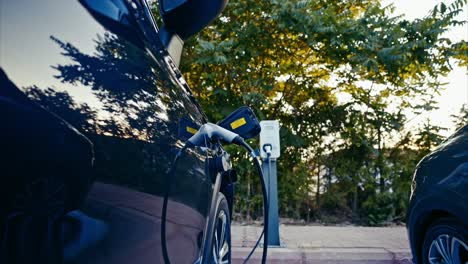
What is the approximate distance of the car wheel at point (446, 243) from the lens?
193cm

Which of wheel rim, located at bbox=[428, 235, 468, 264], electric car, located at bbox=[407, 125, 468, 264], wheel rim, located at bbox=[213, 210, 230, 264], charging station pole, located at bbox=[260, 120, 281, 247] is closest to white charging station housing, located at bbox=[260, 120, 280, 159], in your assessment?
charging station pole, located at bbox=[260, 120, 281, 247]

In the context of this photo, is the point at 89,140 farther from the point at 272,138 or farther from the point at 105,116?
the point at 272,138

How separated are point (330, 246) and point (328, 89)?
10.3 feet

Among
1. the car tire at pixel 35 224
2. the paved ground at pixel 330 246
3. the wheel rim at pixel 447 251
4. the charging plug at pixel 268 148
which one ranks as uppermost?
the charging plug at pixel 268 148

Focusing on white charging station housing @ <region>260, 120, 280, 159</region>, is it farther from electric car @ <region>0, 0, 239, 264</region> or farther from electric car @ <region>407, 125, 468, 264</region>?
electric car @ <region>0, 0, 239, 264</region>

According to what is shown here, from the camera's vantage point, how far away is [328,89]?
6211 mm

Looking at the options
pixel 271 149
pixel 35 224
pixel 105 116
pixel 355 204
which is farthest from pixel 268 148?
pixel 355 204

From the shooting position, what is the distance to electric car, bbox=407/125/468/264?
1896 mm

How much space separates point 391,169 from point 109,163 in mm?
6022

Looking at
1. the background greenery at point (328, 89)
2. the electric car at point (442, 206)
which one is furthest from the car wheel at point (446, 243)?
the background greenery at point (328, 89)

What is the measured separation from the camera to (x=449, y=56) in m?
5.15

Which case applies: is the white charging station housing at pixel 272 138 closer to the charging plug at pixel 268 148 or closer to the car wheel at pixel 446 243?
the charging plug at pixel 268 148

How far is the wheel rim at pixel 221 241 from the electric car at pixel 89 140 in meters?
0.54

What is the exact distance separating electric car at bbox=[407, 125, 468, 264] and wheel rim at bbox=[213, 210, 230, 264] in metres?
1.23
